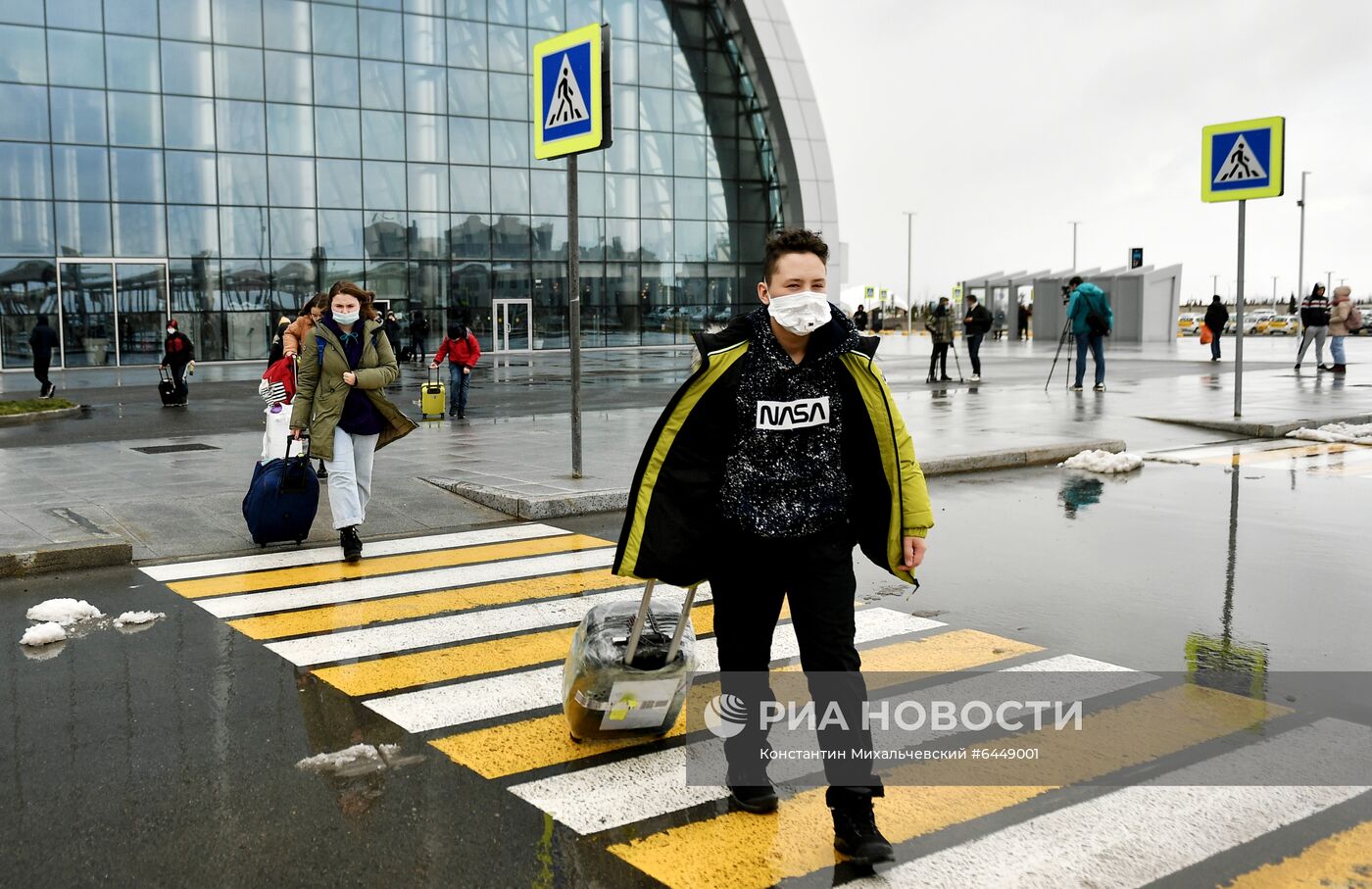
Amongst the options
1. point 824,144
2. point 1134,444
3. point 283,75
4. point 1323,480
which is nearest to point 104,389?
point 283,75

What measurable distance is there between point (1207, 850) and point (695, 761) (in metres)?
1.78

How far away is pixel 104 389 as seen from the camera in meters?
27.4

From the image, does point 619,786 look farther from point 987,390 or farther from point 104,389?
point 104,389

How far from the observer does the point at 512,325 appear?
46938 mm

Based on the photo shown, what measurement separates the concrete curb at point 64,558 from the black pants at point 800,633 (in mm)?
5622

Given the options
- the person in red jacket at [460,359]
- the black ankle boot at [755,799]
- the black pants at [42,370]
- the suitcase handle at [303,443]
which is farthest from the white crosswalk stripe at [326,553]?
the black pants at [42,370]

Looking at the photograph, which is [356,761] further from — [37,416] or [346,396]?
[37,416]

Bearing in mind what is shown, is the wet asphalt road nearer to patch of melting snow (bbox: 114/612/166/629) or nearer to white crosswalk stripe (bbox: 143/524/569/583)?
patch of melting snow (bbox: 114/612/166/629)

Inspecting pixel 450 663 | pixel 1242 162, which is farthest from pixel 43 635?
pixel 1242 162

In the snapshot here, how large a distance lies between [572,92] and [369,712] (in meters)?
6.68

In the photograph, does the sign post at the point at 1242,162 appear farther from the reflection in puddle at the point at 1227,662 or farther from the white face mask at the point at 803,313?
the white face mask at the point at 803,313

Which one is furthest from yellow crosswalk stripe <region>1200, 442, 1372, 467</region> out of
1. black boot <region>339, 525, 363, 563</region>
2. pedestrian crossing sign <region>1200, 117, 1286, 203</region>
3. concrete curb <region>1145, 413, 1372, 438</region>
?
black boot <region>339, 525, 363, 563</region>

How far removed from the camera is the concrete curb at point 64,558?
7930 mm

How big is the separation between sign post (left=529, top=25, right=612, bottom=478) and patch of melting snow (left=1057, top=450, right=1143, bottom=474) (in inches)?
204
